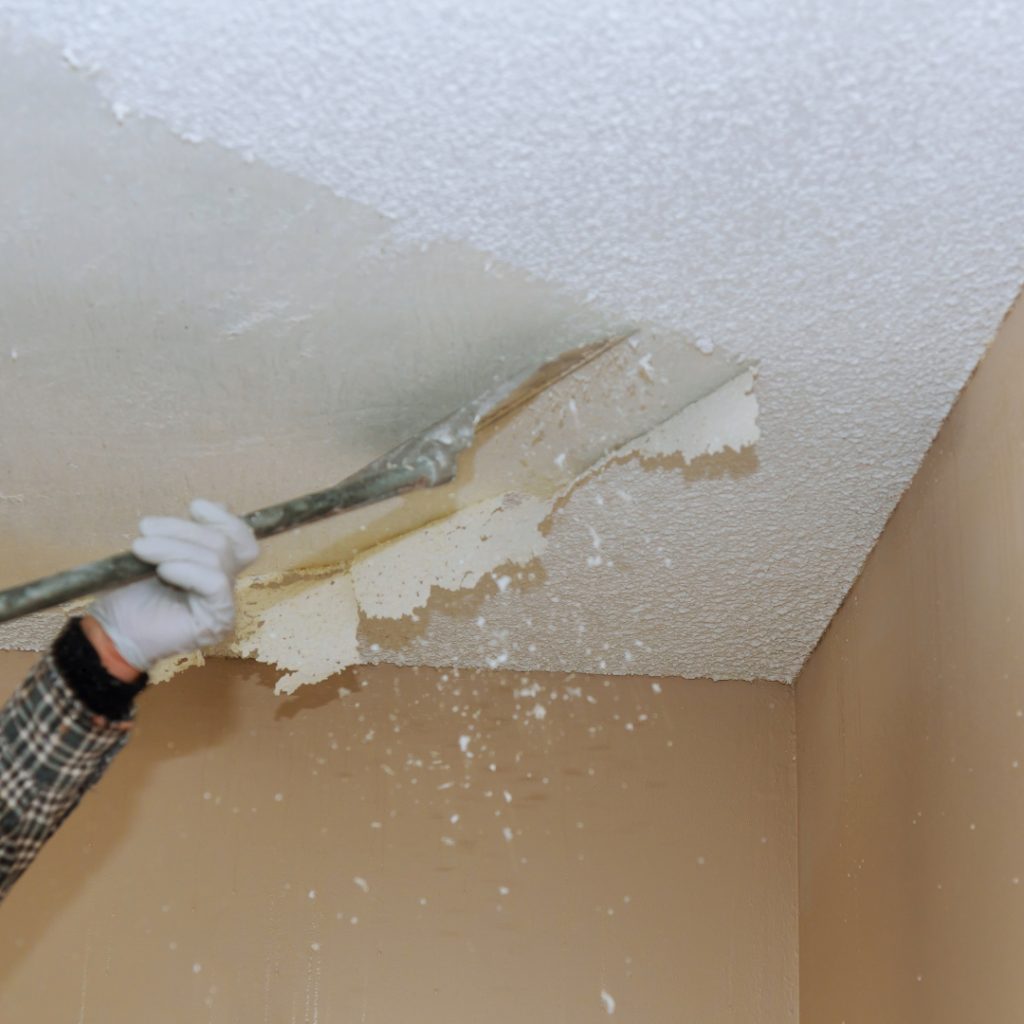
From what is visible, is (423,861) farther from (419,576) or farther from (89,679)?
(89,679)

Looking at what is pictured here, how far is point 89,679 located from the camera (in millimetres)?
1245

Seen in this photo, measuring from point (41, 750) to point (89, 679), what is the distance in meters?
0.10

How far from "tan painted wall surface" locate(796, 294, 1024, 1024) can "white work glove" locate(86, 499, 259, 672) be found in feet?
3.20

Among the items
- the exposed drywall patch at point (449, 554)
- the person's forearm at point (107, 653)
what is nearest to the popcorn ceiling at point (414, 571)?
the exposed drywall patch at point (449, 554)

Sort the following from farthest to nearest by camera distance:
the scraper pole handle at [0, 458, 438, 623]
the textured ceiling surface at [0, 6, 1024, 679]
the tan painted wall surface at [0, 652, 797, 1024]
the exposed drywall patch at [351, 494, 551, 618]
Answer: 1. the tan painted wall surface at [0, 652, 797, 1024]
2. the exposed drywall patch at [351, 494, 551, 618]
3. the scraper pole handle at [0, 458, 438, 623]
4. the textured ceiling surface at [0, 6, 1024, 679]

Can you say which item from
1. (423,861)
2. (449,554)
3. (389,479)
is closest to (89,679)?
(389,479)

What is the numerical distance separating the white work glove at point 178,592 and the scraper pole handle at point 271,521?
28mm

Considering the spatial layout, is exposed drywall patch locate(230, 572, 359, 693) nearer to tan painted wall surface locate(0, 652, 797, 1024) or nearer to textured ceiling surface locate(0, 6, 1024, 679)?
tan painted wall surface locate(0, 652, 797, 1024)

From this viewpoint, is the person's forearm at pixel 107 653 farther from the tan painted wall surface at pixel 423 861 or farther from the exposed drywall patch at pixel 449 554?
the tan painted wall surface at pixel 423 861

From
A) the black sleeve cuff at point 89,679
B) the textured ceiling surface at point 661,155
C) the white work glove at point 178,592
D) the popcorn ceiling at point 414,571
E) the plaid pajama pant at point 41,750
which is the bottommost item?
the plaid pajama pant at point 41,750

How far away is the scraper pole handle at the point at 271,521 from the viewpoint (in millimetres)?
1186

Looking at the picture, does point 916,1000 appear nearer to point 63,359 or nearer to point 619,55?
point 619,55

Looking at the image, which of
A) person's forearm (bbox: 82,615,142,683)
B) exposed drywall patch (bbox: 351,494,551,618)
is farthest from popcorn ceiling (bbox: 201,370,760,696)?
person's forearm (bbox: 82,615,142,683)

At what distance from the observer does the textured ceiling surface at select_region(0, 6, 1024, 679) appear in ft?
3.15
